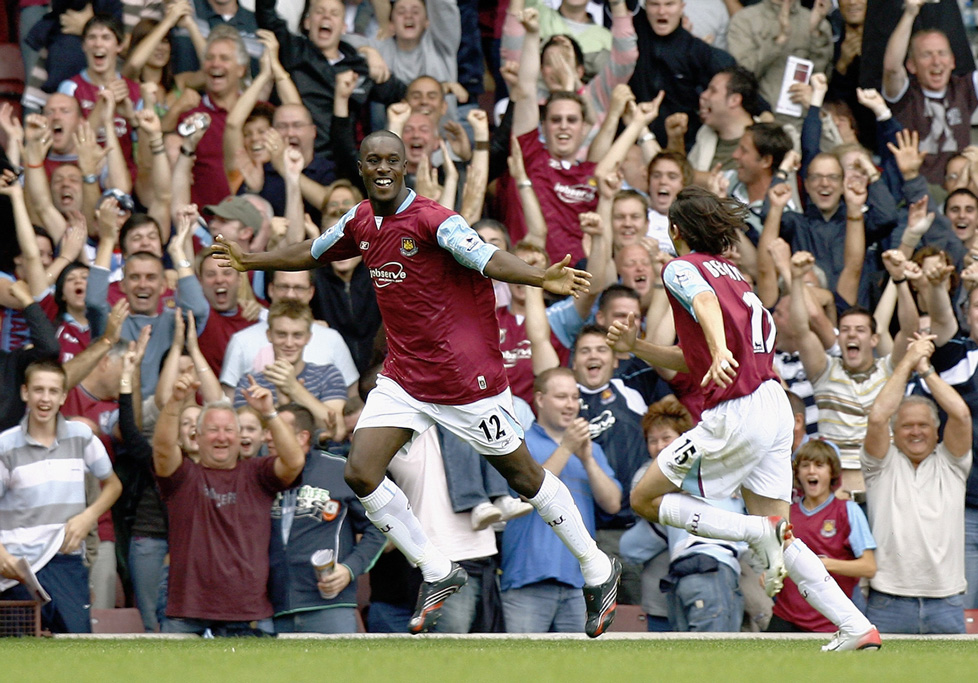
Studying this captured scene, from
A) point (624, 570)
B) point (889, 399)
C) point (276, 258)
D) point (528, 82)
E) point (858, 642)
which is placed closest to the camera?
point (858, 642)

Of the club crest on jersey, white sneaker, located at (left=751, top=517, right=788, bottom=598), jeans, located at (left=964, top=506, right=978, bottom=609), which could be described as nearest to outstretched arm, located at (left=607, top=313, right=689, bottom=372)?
white sneaker, located at (left=751, top=517, right=788, bottom=598)

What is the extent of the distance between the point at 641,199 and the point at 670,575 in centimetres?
338

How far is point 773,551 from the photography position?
7508 millimetres

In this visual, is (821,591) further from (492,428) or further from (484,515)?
(484,515)

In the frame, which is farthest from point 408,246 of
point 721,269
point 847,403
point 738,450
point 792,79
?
point 792,79

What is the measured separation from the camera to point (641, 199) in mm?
11484

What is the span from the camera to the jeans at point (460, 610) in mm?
9305

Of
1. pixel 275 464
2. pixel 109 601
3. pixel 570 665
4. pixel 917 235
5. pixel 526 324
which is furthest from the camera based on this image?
pixel 917 235

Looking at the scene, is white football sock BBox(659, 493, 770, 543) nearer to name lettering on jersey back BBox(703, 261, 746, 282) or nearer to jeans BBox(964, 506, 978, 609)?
name lettering on jersey back BBox(703, 261, 746, 282)

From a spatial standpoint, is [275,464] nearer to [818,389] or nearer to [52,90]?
[818,389]

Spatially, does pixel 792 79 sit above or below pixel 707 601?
above

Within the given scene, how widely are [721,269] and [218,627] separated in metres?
3.82

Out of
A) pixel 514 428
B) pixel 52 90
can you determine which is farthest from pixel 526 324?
pixel 52 90

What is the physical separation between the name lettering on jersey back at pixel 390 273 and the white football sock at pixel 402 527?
105cm
